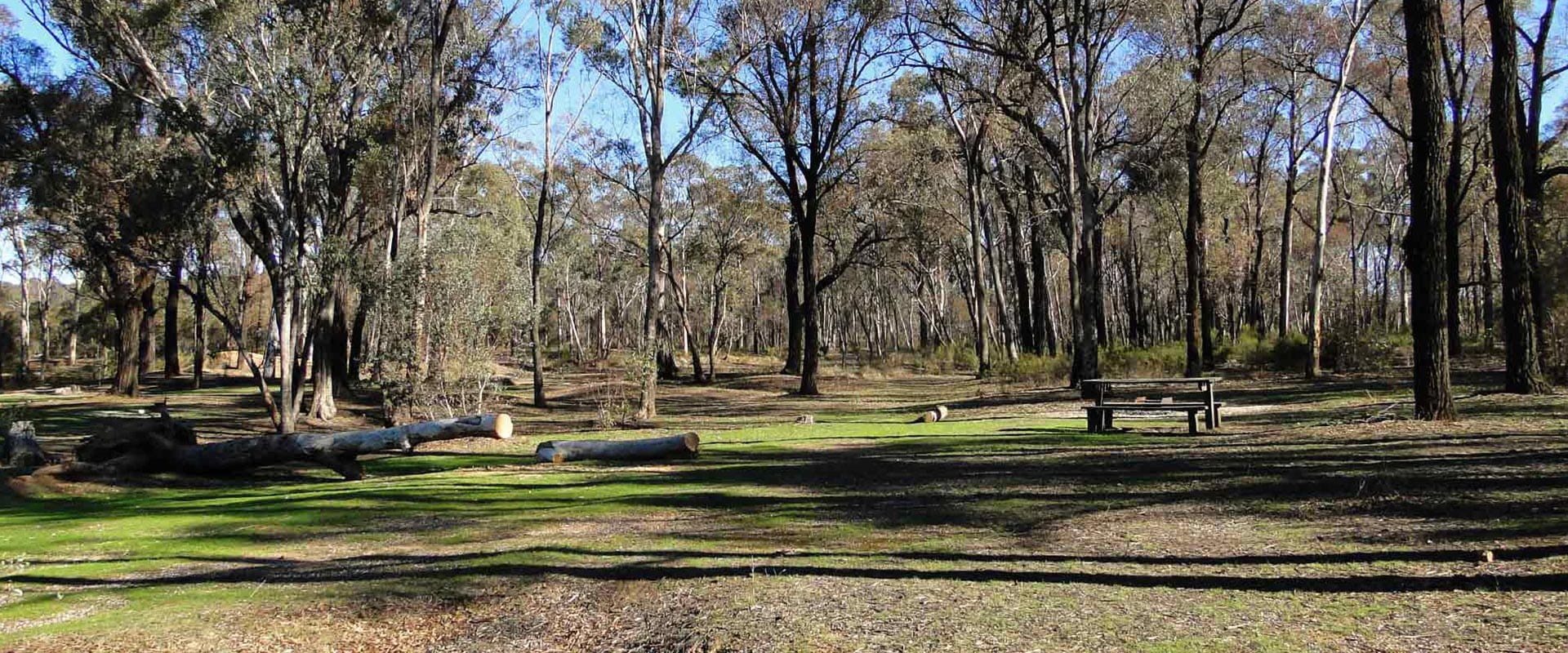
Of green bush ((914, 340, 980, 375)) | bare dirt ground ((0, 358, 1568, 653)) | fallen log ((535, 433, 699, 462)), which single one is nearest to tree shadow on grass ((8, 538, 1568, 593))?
bare dirt ground ((0, 358, 1568, 653))

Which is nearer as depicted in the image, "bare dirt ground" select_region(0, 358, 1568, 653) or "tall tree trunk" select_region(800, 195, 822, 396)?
"bare dirt ground" select_region(0, 358, 1568, 653)

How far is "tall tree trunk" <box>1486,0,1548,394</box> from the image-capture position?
1312 cm

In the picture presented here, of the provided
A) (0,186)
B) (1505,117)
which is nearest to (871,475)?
(1505,117)

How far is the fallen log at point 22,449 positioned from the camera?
12867mm

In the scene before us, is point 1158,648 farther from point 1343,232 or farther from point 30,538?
point 1343,232

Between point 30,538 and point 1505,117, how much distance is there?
18388 millimetres

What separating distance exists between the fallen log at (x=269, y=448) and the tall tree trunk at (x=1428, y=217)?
11674 mm

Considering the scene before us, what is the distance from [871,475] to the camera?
35.1ft

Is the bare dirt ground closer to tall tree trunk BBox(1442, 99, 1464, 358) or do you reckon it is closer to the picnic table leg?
the picnic table leg

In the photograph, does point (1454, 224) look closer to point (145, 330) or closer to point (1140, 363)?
point (1140, 363)

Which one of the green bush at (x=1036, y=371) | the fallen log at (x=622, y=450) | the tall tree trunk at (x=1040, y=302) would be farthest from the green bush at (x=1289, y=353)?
the fallen log at (x=622, y=450)

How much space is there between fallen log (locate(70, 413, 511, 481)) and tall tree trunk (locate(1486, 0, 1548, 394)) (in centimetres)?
1409

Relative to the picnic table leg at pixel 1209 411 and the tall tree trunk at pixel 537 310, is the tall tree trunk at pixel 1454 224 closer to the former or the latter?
the picnic table leg at pixel 1209 411

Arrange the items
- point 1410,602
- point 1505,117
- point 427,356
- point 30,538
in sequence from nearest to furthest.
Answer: point 1410,602 → point 30,538 → point 1505,117 → point 427,356
